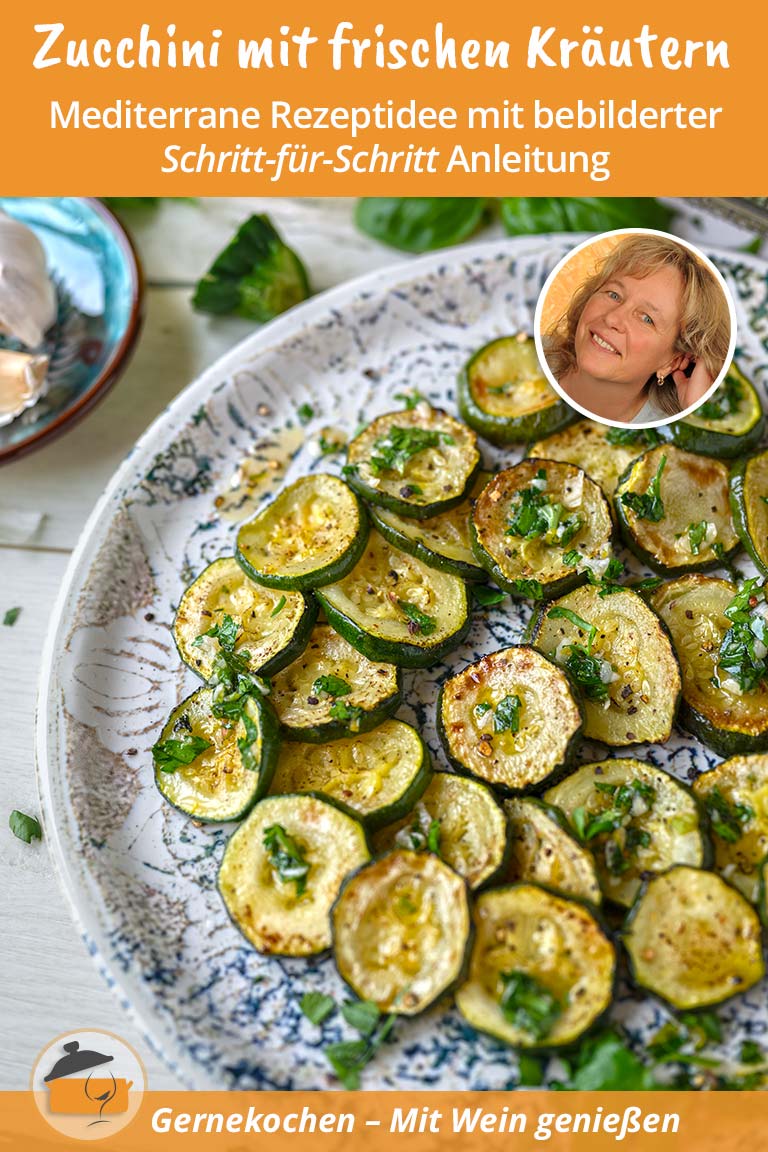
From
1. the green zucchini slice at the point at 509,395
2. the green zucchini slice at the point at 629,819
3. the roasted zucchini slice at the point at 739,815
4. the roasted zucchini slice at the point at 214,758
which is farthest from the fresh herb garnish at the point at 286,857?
the green zucchini slice at the point at 509,395

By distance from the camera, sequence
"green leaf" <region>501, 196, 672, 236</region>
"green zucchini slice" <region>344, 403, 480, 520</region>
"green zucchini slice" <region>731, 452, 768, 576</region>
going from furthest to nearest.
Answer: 1. "green leaf" <region>501, 196, 672, 236</region>
2. "green zucchini slice" <region>344, 403, 480, 520</region>
3. "green zucchini slice" <region>731, 452, 768, 576</region>

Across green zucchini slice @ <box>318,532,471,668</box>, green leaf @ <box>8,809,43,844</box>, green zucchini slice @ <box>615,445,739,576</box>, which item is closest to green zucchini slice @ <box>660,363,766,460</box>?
green zucchini slice @ <box>615,445,739,576</box>

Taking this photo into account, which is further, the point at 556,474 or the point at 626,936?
the point at 556,474

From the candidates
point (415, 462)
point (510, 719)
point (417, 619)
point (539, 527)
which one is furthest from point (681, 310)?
point (510, 719)

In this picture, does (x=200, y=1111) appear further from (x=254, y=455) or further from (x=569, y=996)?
(x=254, y=455)

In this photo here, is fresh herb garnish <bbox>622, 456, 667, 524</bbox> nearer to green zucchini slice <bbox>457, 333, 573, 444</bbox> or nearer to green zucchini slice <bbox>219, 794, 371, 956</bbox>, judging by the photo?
green zucchini slice <bbox>457, 333, 573, 444</bbox>

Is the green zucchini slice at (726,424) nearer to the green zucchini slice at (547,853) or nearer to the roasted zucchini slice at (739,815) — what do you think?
the roasted zucchini slice at (739,815)

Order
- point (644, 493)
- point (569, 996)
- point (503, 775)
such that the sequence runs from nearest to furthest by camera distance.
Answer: point (569, 996) → point (503, 775) → point (644, 493)
